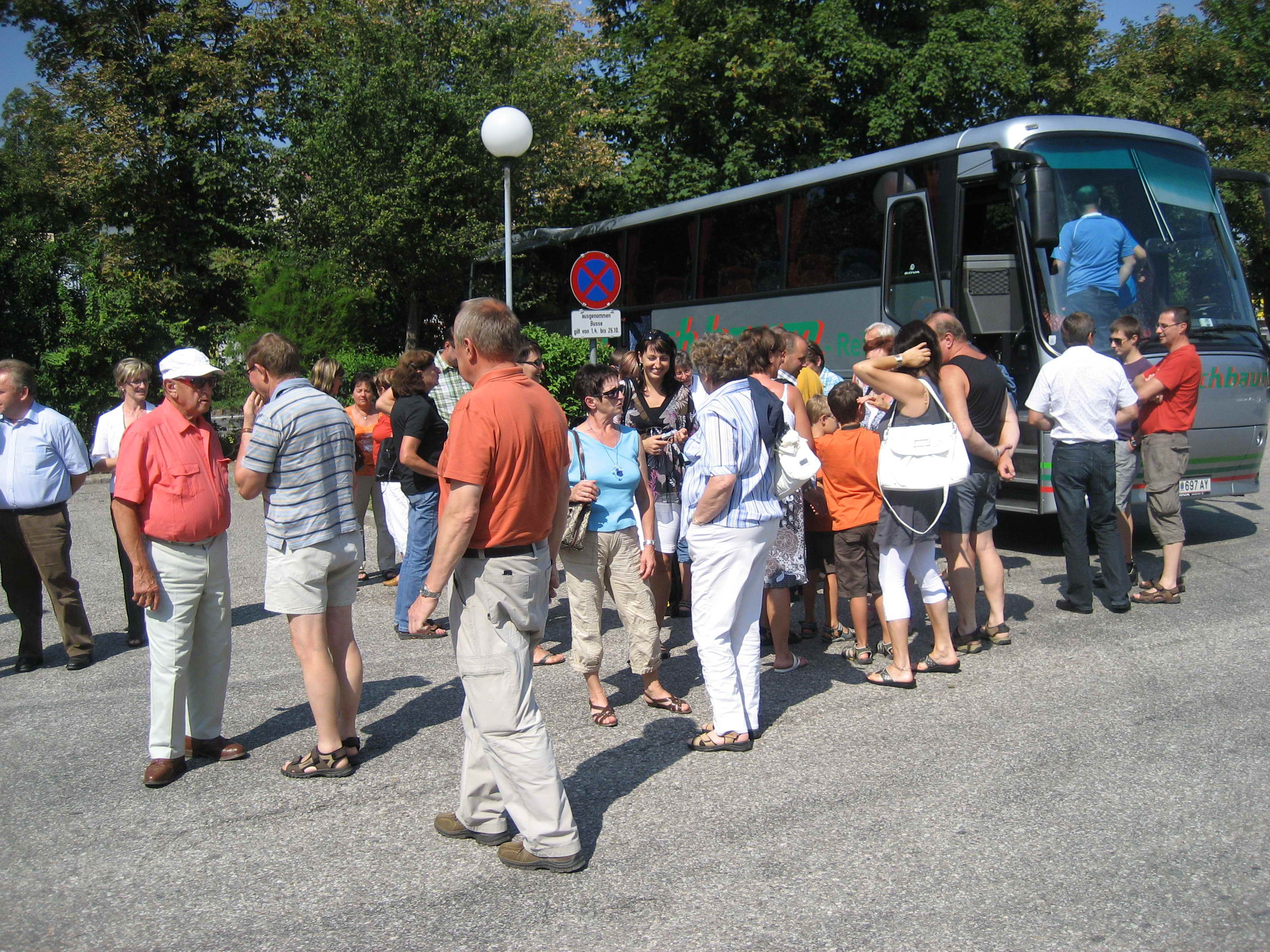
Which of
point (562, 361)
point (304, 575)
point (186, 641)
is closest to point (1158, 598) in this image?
point (304, 575)

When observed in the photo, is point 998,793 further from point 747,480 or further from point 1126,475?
point 1126,475

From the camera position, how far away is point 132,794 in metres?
4.38

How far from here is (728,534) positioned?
14.7 feet

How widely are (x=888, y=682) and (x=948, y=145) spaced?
610 cm

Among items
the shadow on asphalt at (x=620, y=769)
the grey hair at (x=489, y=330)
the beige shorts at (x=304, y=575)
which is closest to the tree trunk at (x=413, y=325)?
the beige shorts at (x=304, y=575)

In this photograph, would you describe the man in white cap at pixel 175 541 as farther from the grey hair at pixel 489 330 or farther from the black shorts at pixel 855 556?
the black shorts at pixel 855 556

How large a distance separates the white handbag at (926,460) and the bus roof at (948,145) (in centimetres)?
464

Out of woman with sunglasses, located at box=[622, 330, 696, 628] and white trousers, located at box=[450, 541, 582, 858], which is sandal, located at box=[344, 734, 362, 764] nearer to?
white trousers, located at box=[450, 541, 582, 858]

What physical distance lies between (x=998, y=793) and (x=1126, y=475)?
4.26m

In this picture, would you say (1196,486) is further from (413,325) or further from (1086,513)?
(413,325)

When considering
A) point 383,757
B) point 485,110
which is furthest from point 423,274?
point 383,757

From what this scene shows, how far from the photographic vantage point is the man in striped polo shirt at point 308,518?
431 cm

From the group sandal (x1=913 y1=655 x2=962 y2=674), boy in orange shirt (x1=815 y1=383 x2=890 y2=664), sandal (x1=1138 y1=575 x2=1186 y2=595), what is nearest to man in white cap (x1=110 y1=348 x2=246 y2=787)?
boy in orange shirt (x1=815 y1=383 x2=890 y2=664)

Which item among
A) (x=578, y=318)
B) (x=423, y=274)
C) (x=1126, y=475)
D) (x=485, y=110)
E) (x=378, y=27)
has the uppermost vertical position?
(x=378, y=27)
